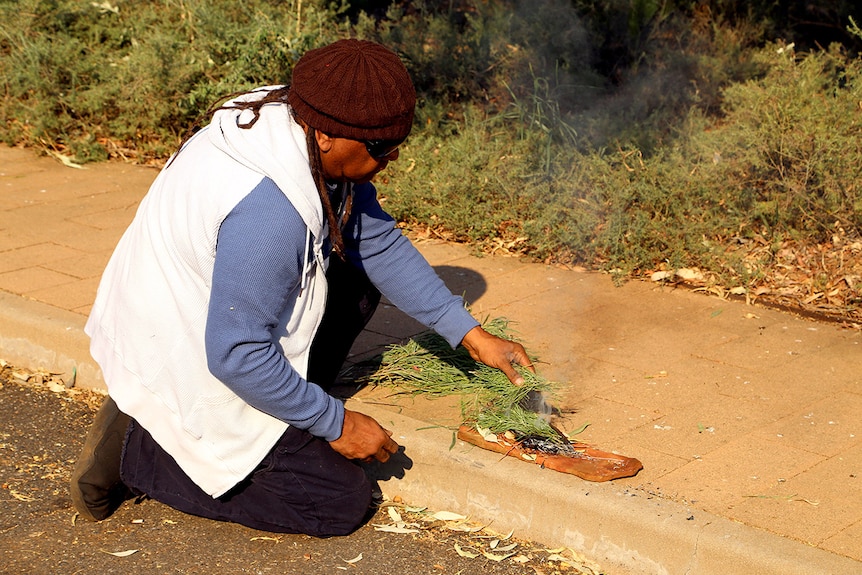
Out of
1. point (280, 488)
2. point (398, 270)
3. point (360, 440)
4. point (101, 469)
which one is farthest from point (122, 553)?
point (398, 270)

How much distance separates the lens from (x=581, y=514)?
3121 mm

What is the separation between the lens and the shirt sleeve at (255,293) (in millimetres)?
2836

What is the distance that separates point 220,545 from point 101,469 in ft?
1.46

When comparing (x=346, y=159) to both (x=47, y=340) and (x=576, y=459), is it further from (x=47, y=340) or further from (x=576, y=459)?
(x=47, y=340)

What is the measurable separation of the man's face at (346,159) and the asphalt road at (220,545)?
1116 millimetres

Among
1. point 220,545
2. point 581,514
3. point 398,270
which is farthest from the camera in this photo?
point 398,270

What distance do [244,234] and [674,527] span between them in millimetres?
1422

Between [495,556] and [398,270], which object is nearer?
[495,556]

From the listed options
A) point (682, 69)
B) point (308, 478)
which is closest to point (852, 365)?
point (308, 478)

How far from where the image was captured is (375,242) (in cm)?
362

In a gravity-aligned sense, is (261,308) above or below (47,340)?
above

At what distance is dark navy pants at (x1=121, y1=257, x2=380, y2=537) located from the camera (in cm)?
321

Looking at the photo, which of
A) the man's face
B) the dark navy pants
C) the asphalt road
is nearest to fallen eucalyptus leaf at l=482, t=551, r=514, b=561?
the asphalt road

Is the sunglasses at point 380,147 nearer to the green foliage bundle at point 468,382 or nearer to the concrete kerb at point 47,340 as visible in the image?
the green foliage bundle at point 468,382
